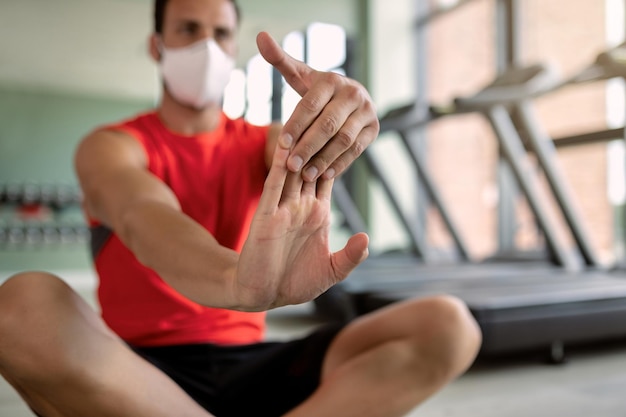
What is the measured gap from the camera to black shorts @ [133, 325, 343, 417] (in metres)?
1.23

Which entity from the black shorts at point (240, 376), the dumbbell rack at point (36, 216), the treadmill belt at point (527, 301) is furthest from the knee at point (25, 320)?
the dumbbell rack at point (36, 216)

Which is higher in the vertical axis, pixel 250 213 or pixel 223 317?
pixel 250 213

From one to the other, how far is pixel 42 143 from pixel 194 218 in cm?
681

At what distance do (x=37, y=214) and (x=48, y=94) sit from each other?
1.62 m

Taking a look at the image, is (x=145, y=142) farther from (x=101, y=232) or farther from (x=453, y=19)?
(x=453, y=19)

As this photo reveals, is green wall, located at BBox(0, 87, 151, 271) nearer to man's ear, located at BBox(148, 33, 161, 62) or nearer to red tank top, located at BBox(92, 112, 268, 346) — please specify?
man's ear, located at BBox(148, 33, 161, 62)

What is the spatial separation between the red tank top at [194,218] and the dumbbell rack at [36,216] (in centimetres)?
588

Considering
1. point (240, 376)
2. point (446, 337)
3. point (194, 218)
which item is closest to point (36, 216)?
point (194, 218)

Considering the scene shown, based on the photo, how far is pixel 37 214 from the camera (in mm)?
6863

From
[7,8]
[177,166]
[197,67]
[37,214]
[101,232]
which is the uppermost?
[7,8]

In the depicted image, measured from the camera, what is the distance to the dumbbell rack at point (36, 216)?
6.62m

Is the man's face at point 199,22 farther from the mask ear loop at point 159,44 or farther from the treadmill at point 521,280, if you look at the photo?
the treadmill at point 521,280

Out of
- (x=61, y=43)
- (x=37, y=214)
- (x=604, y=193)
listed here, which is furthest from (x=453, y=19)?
(x=37, y=214)

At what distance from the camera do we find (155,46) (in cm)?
159
